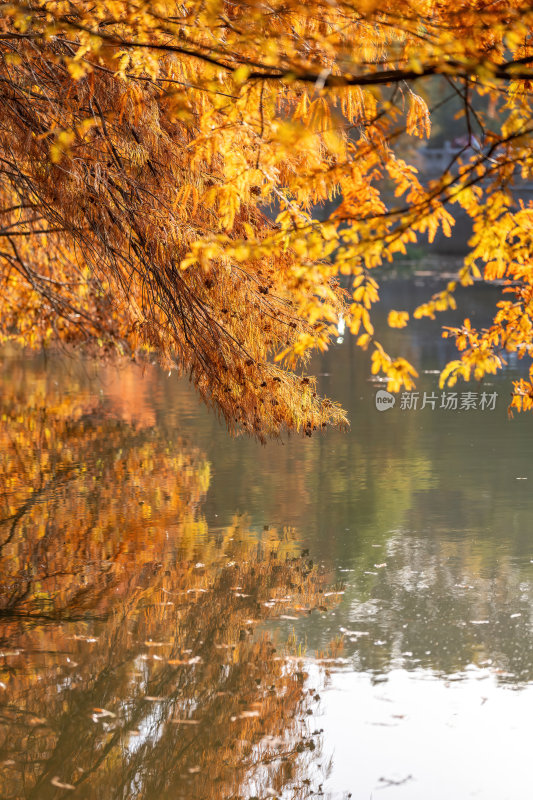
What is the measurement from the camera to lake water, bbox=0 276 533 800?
6445mm

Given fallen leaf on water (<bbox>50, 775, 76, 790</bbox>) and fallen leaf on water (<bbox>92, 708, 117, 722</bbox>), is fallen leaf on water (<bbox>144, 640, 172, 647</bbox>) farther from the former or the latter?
fallen leaf on water (<bbox>50, 775, 76, 790</bbox>)

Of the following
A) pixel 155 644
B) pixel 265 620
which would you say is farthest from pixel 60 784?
pixel 265 620

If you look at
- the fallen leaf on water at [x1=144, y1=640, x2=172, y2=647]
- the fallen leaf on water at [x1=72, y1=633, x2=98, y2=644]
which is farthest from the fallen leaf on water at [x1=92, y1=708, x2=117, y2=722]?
the fallen leaf on water at [x1=72, y1=633, x2=98, y2=644]

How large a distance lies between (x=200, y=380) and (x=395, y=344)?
2367 centimetres

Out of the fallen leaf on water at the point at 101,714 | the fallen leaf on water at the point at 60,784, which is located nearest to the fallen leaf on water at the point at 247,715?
the fallen leaf on water at the point at 101,714

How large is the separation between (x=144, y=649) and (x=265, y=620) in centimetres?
111

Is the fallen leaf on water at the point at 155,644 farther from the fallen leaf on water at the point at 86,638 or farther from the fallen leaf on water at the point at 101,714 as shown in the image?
the fallen leaf on water at the point at 101,714

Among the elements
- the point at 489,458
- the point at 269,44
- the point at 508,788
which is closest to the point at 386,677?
the point at 508,788

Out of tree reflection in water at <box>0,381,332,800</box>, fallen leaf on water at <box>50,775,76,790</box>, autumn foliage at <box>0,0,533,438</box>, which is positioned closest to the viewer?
fallen leaf on water at <box>50,775,76,790</box>

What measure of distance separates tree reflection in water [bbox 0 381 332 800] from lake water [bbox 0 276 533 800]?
→ 0.06ft

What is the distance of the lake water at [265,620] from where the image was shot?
645 cm

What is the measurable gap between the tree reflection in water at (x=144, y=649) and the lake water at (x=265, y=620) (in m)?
0.02

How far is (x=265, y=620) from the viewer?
28.9 ft

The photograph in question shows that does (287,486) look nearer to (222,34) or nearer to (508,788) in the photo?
(222,34)
